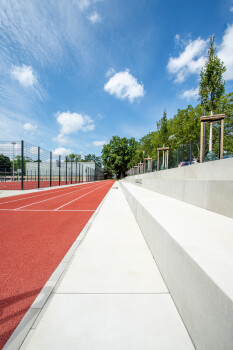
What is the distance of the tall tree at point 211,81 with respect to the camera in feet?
48.5

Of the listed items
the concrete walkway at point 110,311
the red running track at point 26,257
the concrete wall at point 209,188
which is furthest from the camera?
the concrete wall at point 209,188

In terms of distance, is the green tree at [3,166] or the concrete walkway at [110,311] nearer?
the concrete walkway at [110,311]

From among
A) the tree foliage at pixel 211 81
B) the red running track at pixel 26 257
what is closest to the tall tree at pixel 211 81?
the tree foliage at pixel 211 81

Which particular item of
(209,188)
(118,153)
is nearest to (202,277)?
(209,188)

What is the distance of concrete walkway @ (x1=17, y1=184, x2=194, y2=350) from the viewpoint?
4.81ft

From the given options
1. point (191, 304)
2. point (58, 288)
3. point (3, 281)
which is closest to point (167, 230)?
point (191, 304)

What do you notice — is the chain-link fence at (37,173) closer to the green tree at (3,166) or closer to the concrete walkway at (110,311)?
the green tree at (3,166)

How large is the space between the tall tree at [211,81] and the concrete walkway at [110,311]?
17005 millimetres

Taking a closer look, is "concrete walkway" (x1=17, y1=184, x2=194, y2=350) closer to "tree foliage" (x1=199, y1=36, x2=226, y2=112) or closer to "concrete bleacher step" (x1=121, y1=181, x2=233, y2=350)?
"concrete bleacher step" (x1=121, y1=181, x2=233, y2=350)

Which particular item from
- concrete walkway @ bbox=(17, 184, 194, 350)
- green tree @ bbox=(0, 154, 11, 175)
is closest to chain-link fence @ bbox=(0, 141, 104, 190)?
green tree @ bbox=(0, 154, 11, 175)

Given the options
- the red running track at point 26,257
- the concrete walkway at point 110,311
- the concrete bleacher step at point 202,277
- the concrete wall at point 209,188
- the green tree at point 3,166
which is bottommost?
the red running track at point 26,257

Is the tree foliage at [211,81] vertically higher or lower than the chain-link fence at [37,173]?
higher

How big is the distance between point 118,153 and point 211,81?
199 feet

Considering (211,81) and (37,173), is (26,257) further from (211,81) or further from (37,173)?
(37,173)
